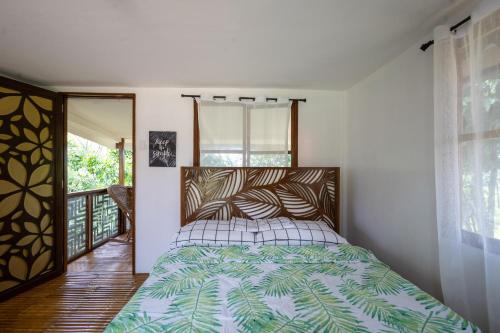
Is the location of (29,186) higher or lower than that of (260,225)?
higher

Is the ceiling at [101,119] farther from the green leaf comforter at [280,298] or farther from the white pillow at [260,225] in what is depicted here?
the green leaf comforter at [280,298]

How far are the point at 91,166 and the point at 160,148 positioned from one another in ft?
12.1

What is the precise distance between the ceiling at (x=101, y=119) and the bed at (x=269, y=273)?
195 centimetres

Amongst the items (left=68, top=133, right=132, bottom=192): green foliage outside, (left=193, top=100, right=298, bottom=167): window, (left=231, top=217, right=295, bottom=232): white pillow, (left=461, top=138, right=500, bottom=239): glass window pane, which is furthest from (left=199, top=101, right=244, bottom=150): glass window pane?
(left=68, top=133, right=132, bottom=192): green foliage outside

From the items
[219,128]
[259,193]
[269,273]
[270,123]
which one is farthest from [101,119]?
[269,273]

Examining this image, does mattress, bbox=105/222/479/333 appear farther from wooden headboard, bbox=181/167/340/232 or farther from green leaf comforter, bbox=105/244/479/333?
wooden headboard, bbox=181/167/340/232

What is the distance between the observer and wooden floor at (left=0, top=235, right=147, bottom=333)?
6.29 feet

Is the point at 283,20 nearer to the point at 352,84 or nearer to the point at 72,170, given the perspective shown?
the point at 352,84

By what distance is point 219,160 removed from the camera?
2.69m

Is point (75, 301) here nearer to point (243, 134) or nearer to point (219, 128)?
point (219, 128)

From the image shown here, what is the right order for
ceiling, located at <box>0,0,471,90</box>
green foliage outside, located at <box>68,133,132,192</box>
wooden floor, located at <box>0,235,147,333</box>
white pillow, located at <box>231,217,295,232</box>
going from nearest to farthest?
ceiling, located at <box>0,0,471,90</box> < wooden floor, located at <box>0,235,147,333</box> < white pillow, located at <box>231,217,295,232</box> < green foliage outside, located at <box>68,133,132,192</box>

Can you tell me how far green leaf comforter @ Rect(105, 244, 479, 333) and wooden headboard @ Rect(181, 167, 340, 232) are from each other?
795mm

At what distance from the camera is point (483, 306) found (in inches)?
Result: 49.5

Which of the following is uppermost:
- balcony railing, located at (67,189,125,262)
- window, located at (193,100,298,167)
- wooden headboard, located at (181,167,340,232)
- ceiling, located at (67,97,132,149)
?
ceiling, located at (67,97,132,149)
